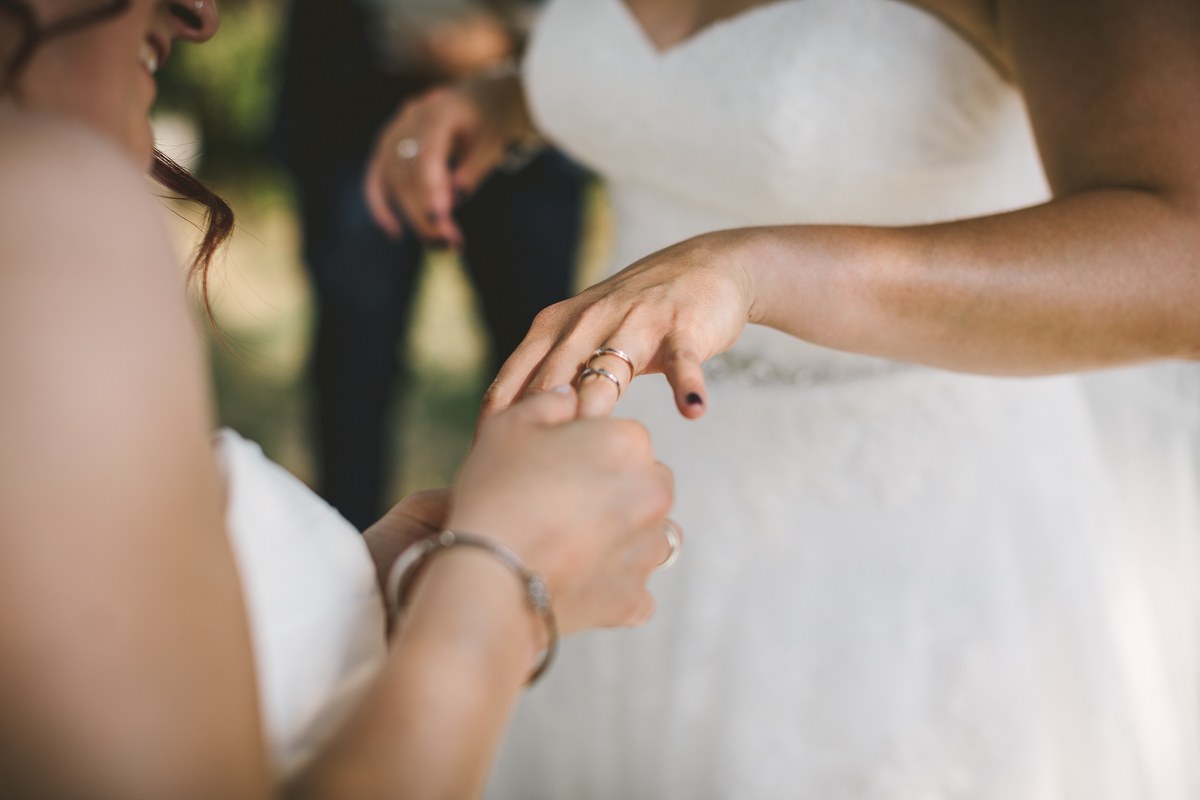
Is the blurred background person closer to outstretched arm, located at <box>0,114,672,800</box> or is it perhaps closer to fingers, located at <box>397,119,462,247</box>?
fingers, located at <box>397,119,462,247</box>

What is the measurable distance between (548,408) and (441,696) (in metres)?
0.20

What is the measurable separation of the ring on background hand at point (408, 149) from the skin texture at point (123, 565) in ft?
3.00

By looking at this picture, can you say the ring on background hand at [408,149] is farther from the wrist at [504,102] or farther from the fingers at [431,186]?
the wrist at [504,102]

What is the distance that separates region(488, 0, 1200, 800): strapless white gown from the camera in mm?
1013

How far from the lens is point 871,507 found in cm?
116

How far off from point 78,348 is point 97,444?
0.04m

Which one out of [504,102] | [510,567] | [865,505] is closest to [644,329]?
[510,567]

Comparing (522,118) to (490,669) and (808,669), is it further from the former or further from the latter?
(490,669)

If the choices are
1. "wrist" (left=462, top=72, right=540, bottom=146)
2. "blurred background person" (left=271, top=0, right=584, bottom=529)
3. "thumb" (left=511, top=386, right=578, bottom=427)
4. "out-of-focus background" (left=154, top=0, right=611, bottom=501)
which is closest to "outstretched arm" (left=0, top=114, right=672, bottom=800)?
"thumb" (left=511, top=386, right=578, bottom=427)

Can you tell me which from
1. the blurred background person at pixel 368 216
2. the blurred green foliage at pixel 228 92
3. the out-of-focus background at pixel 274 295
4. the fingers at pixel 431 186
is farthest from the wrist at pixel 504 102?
the blurred green foliage at pixel 228 92

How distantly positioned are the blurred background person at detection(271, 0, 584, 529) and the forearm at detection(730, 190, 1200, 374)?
1435 millimetres

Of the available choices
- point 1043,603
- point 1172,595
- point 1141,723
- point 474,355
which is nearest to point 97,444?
point 1043,603

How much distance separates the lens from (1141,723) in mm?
1128

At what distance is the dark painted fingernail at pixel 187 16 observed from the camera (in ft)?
1.94
